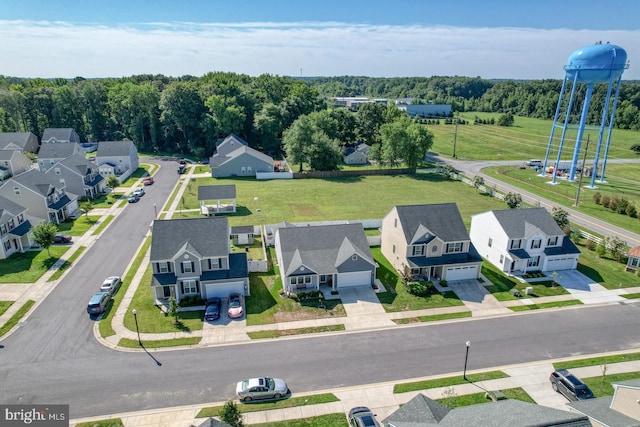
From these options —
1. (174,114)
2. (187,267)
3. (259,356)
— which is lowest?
(259,356)

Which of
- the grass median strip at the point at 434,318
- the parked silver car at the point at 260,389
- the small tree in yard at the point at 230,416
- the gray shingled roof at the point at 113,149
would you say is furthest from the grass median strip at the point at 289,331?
the gray shingled roof at the point at 113,149

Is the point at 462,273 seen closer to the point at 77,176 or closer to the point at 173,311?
the point at 173,311

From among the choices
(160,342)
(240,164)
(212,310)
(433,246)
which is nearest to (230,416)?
(160,342)

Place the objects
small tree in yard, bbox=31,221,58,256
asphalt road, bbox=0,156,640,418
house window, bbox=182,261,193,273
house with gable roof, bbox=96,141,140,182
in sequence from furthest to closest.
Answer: house with gable roof, bbox=96,141,140,182 → small tree in yard, bbox=31,221,58,256 → house window, bbox=182,261,193,273 → asphalt road, bbox=0,156,640,418

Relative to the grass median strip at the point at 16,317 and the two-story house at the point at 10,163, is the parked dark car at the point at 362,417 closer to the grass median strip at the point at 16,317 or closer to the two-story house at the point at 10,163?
the grass median strip at the point at 16,317

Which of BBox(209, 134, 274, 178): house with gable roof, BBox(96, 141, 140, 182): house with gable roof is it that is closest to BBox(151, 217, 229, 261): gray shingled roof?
BBox(209, 134, 274, 178): house with gable roof

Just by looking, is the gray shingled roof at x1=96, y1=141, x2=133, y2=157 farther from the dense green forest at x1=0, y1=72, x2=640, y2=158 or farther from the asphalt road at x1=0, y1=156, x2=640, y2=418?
the asphalt road at x1=0, y1=156, x2=640, y2=418

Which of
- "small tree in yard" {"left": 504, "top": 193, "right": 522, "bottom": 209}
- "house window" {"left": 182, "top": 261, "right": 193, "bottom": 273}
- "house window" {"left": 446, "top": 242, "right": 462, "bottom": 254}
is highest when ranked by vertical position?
"small tree in yard" {"left": 504, "top": 193, "right": 522, "bottom": 209}
